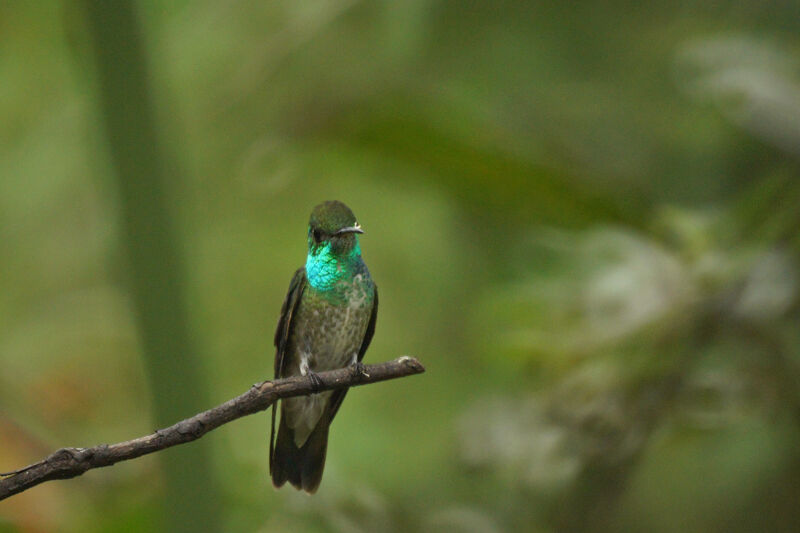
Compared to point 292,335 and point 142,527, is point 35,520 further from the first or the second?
point 292,335

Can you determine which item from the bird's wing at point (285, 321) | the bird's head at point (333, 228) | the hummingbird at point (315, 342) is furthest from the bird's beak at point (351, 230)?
the bird's wing at point (285, 321)

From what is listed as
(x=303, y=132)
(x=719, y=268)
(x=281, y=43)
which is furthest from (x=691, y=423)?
(x=281, y=43)

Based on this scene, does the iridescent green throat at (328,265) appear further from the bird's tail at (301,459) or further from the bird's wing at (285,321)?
the bird's tail at (301,459)

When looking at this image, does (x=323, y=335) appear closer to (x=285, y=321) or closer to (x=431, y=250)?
(x=285, y=321)

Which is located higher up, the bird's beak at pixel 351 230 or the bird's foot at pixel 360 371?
the bird's beak at pixel 351 230

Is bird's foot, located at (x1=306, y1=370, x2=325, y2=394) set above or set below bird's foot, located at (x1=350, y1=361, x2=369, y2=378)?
below

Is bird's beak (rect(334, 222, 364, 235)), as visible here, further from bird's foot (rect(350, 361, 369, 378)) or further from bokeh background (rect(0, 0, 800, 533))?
bokeh background (rect(0, 0, 800, 533))

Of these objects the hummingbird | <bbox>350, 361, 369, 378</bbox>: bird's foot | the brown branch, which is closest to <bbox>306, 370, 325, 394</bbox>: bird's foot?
<bbox>350, 361, 369, 378</bbox>: bird's foot
